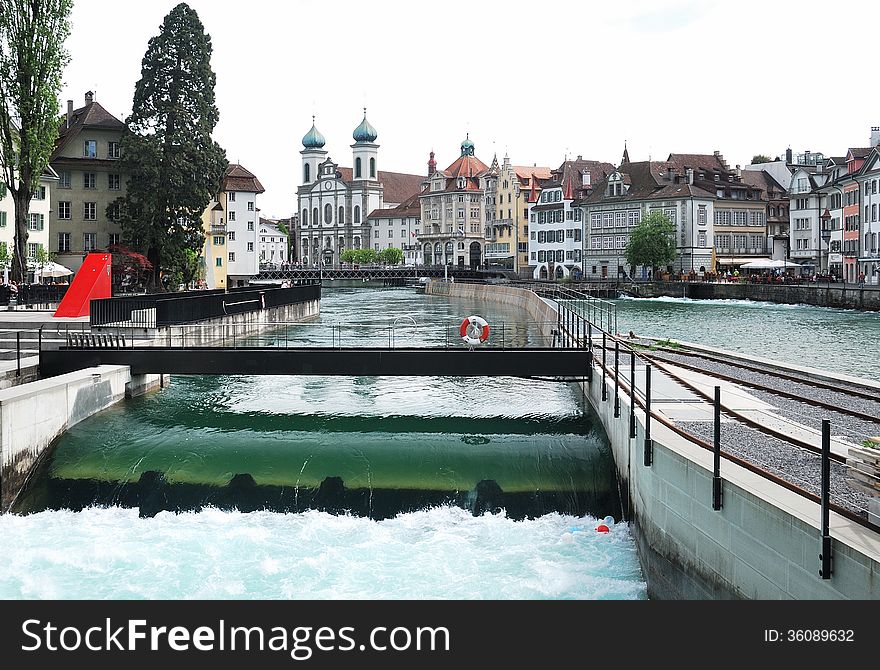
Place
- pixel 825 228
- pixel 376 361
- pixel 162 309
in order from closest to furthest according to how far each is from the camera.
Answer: pixel 376 361, pixel 162 309, pixel 825 228

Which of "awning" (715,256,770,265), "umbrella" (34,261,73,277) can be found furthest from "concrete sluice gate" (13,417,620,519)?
"awning" (715,256,770,265)

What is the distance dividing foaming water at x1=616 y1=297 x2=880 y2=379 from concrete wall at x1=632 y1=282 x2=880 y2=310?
1060 millimetres

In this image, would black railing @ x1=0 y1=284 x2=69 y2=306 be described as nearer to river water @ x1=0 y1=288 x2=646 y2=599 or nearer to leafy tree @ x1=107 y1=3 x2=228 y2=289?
leafy tree @ x1=107 y1=3 x2=228 y2=289

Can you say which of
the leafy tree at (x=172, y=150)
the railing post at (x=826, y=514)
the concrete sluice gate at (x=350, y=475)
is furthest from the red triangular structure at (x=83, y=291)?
the railing post at (x=826, y=514)

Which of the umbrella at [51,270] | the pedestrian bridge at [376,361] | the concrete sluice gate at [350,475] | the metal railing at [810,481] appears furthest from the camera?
the umbrella at [51,270]

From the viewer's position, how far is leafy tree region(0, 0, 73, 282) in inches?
2083

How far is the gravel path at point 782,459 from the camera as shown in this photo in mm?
12000

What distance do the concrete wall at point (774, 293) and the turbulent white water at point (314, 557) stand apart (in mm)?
61040

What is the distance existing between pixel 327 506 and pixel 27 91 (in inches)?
1640

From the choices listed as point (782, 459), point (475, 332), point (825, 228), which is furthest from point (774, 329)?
point (825, 228)

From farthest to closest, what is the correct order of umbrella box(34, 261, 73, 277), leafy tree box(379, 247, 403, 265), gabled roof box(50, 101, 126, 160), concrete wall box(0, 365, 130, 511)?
leafy tree box(379, 247, 403, 265) < gabled roof box(50, 101, 126, 160) < umbrella box(34, 261, 73, 277) < concrete wall box(0, 365, 130, 511)

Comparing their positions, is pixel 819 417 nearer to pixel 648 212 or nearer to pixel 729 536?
pixel 729 536

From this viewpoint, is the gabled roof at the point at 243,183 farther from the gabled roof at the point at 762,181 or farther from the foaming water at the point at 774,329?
the gabled roof at the point at 762,181

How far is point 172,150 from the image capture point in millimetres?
65000
